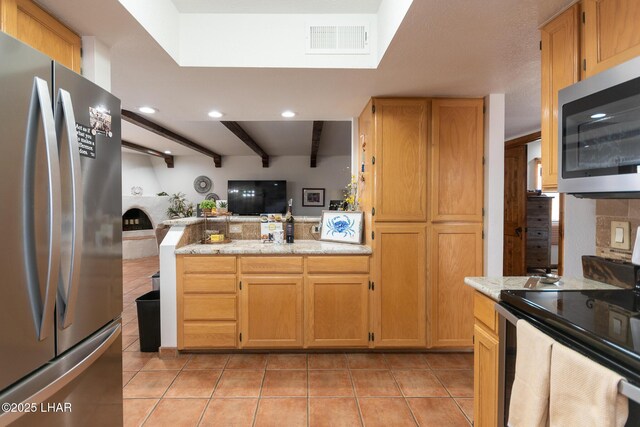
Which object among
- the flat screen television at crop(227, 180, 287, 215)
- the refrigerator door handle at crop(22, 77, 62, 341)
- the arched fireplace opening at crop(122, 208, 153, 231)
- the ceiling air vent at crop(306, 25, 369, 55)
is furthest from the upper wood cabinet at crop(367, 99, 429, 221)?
the arched fireplace opening at crop(122, 208, 153, 231)

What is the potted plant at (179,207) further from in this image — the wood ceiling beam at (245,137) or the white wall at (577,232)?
the white wall at (577,232)

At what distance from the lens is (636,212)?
134 centimetres

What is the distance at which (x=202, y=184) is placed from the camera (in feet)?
27.7

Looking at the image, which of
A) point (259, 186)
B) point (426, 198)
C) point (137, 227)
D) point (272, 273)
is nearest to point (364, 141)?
point (426, 198)

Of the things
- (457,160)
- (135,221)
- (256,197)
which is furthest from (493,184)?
(135,221)

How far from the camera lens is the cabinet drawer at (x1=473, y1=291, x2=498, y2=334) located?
4.44 feet

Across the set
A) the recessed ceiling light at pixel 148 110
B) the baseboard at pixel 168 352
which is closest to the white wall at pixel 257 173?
the recessed ceiling light at pixel 148 110

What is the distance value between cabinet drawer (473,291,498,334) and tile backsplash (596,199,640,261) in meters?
0.61

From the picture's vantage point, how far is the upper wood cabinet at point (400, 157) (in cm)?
263

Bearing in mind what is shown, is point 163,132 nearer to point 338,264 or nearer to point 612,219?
point 338,264

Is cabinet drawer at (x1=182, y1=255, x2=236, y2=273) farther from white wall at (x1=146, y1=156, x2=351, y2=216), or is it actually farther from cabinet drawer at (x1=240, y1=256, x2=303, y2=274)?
white wall at (x1=146, y1=156, x2=351, y2=216)

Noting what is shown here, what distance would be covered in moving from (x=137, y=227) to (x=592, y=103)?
7.74m

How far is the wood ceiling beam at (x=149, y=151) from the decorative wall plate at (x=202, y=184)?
795 millimetres

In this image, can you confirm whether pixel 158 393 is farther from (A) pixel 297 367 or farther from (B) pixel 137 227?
(B) pixel 137 227
